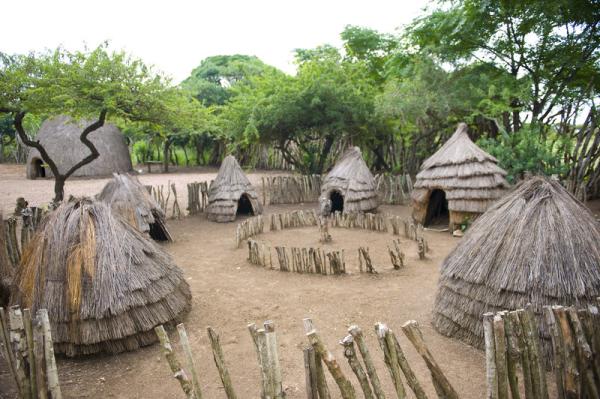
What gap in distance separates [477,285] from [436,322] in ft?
2.56

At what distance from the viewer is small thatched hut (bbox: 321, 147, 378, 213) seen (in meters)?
11.0

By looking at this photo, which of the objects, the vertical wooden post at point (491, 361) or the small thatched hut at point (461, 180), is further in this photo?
the small thatched hut at point (461, 180)

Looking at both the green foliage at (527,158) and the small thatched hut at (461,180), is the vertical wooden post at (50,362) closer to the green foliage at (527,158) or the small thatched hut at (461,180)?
the small thatched hut at (461,180)

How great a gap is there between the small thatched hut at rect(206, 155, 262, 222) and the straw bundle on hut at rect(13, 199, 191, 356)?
6.40 metres

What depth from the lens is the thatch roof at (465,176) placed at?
8.81m

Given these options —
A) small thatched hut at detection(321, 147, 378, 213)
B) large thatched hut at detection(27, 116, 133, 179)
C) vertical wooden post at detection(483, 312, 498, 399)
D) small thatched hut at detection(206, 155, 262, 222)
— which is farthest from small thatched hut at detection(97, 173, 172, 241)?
large thatched hut at detection(27, 116, 133, 179)

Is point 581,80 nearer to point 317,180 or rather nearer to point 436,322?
point 317,180

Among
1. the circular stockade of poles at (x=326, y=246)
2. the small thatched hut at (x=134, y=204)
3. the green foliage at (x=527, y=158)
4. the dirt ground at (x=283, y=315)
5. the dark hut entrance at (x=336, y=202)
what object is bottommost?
the dirt ground at (x=283, y=315)

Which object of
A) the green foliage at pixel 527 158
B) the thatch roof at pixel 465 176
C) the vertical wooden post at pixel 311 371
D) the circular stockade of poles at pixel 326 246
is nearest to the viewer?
the vertical wooden post at pixel 311 371

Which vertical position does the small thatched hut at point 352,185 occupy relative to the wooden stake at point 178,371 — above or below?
above

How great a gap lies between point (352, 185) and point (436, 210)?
2.38m

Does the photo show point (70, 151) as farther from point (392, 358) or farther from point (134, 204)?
point (392, 358)

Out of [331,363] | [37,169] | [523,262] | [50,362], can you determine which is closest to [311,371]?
[331,363]

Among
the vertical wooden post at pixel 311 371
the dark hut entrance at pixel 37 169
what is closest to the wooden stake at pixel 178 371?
the vertical wooden post at pixel 311 371
